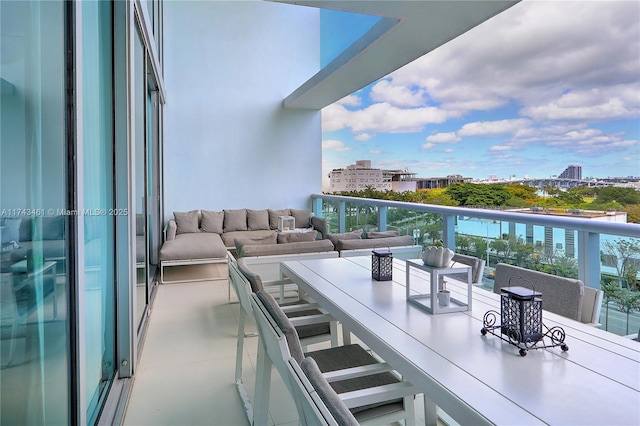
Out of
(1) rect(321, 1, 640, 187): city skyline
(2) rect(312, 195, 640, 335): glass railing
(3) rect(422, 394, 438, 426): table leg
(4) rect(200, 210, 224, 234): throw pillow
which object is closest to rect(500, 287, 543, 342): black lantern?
(3) rect(422, 394, 438, 426): table leg

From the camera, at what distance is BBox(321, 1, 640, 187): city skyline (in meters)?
9.95

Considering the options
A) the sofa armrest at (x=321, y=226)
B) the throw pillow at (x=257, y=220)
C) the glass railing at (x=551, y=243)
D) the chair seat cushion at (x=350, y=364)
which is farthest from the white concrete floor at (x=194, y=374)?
the throw pillow at (x=257, y=220)

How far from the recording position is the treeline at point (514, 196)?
3213 millimetres

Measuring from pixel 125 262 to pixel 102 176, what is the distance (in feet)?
2.10

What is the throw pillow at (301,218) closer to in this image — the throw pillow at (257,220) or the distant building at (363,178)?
the throw pillow at (257,220)

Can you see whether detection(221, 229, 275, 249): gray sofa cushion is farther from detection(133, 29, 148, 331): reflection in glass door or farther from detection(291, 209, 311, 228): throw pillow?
detection(133, 29, 148, 331): reflection in glass door

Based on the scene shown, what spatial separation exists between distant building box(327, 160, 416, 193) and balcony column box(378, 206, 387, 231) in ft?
6.19

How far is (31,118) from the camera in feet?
3.15

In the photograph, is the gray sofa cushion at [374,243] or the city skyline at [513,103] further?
the city skyline at [513,103]

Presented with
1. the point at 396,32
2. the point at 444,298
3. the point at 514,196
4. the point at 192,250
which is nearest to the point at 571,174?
the point at 514,196

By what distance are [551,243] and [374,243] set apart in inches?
63.5

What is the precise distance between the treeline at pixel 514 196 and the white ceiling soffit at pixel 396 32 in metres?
1.81

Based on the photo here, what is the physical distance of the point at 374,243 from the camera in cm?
388

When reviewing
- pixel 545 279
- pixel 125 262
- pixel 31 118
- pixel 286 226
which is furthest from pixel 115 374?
pixel 286 226
